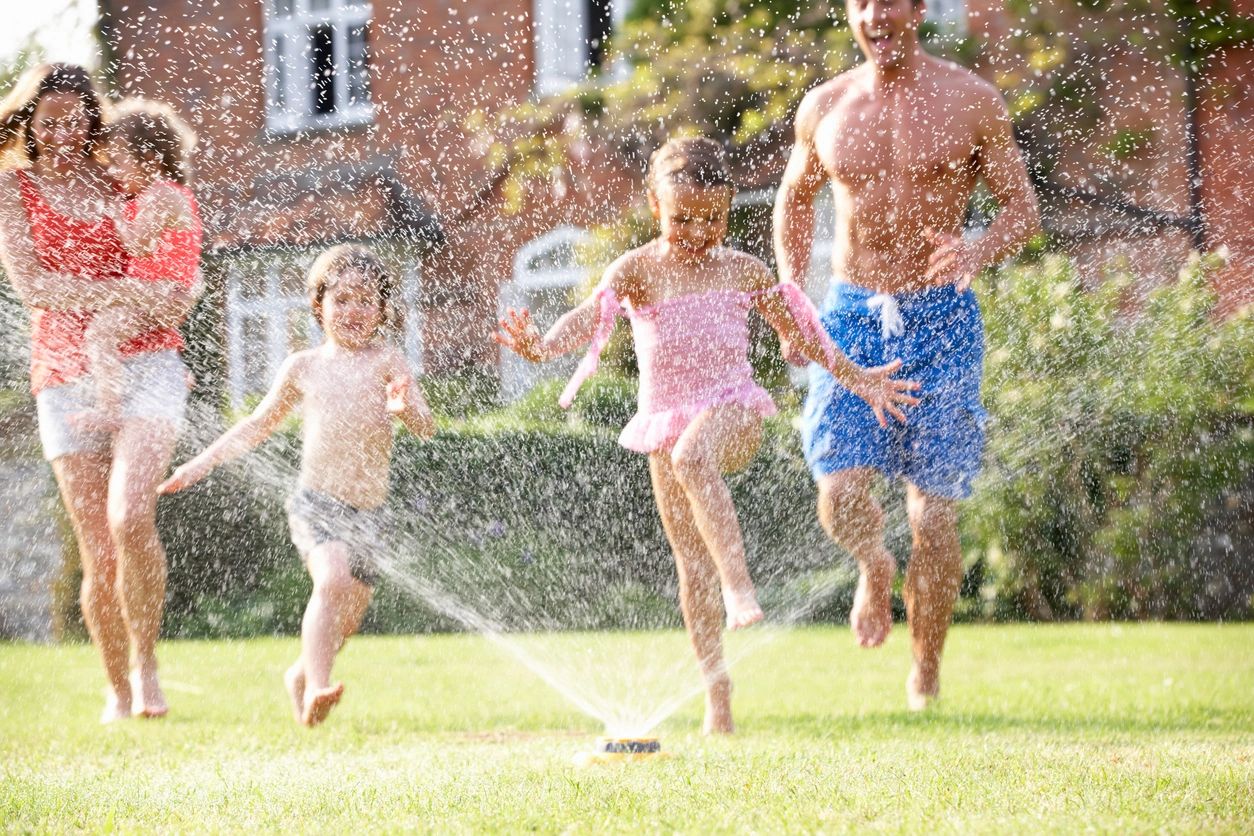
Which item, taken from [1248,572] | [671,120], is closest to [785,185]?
[1248,572]

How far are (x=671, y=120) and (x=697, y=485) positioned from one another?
6572 millimetres

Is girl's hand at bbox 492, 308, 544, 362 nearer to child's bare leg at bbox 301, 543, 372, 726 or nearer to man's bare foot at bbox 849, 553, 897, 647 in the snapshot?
child's bare leg at bbox 301, 543, 372, 726

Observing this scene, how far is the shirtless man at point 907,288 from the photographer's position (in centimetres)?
452

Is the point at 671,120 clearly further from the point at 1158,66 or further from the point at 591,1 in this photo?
the point at 1158,66

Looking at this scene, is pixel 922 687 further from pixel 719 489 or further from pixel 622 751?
pixel 622 751

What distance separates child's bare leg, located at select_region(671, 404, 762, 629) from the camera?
408 centimetres

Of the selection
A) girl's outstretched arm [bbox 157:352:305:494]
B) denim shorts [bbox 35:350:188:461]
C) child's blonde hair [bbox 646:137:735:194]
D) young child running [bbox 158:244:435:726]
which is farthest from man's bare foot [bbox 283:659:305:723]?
child's blonde hair [bbox 646:137:735:194]

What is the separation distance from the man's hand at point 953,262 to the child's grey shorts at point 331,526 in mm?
1618

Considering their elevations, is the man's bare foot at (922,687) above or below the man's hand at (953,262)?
below

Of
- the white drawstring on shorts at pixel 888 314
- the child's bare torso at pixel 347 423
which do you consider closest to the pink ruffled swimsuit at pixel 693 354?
the white drawstring on shorts at pixel 888 314

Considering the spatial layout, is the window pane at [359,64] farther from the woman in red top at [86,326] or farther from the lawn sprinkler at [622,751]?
the lawn sprinkler at [622,751]

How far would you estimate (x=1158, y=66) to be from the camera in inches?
428

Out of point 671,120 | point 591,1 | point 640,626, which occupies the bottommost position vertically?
point 640,626

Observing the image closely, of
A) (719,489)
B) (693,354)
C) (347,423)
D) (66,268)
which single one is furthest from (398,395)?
(66,268)
